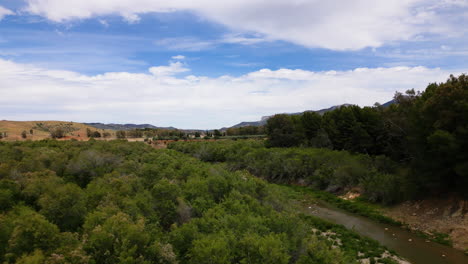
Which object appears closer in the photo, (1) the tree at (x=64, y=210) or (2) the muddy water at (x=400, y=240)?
(1) the tree at (x=64, y=210)

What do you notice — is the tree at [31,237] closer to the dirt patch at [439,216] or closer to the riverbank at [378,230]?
the riverbank at [378,230]

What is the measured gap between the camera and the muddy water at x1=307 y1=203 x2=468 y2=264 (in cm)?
1991

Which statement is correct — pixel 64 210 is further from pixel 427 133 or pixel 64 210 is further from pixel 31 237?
pixel 427 133

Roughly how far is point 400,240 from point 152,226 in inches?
784

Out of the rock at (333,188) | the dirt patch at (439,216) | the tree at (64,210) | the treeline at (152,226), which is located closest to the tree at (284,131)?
the rock at (333,188)

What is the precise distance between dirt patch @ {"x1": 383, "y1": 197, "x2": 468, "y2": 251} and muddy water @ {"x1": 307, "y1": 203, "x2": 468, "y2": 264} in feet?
4.22

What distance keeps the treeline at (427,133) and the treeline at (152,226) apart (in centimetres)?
Result: 941

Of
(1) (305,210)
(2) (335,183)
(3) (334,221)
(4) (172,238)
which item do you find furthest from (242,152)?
(4) (172,238)

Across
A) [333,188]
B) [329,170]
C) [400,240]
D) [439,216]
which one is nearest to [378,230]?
[400,240]

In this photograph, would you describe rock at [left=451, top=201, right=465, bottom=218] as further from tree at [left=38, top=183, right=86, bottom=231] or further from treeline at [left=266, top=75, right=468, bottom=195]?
tree at [left=38, top=183, right=86, bottom=231]

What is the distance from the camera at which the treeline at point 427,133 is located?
23.0 metres

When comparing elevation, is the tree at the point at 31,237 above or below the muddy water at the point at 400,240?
above

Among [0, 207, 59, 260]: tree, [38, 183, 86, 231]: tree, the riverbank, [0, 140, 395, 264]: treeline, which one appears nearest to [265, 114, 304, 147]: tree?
the riverbank

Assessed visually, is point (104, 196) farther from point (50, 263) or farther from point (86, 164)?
point (86, 164)
